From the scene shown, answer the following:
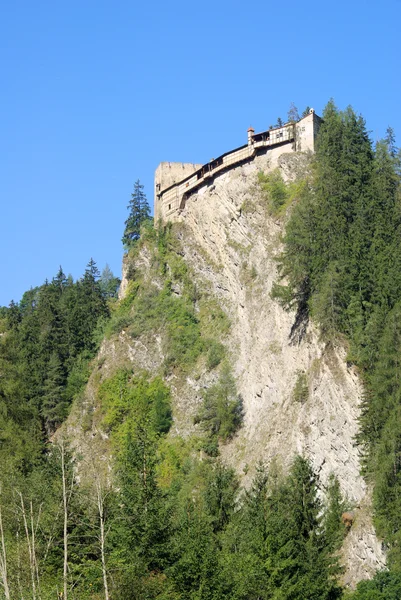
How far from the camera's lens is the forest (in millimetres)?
44062

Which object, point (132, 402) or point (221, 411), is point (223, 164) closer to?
point (132, 402)

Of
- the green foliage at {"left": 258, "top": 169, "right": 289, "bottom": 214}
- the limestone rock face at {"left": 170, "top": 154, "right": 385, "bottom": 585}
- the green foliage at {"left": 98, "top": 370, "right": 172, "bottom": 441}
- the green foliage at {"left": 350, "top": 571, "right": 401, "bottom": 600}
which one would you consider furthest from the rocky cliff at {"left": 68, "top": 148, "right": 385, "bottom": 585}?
the green foliage at {"left": 350, "top": 571, "right": 401, "bottom": 600}

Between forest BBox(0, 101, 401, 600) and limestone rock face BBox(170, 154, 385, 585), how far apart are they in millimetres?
924

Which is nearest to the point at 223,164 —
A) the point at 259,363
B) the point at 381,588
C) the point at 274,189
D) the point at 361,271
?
the point at 274,189

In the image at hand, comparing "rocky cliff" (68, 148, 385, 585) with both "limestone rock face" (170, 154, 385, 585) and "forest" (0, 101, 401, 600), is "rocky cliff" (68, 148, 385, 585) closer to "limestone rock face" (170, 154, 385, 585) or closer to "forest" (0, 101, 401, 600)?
"limestone rock face" (170, 154, 385, 585)

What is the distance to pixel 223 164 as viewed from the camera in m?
85.2

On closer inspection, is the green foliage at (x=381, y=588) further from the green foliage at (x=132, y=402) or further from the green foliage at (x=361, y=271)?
the green foliage at (x=132, y=402)

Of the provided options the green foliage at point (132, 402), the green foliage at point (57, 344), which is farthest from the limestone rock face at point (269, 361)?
the green foliage at point (57, 344)

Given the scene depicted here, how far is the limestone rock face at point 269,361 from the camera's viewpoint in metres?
61.1

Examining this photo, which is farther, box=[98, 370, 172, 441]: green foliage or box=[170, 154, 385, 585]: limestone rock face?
box=[98, 370, 172, 441]: green foliage

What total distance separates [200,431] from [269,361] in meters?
7.35

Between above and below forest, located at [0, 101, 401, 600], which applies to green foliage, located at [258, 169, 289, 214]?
above

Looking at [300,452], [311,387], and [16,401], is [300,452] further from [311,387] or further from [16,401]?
[16,401]

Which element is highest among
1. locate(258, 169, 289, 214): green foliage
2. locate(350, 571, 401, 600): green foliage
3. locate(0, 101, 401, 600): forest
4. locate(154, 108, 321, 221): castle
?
locate(154, 108, 321, 221): castle
